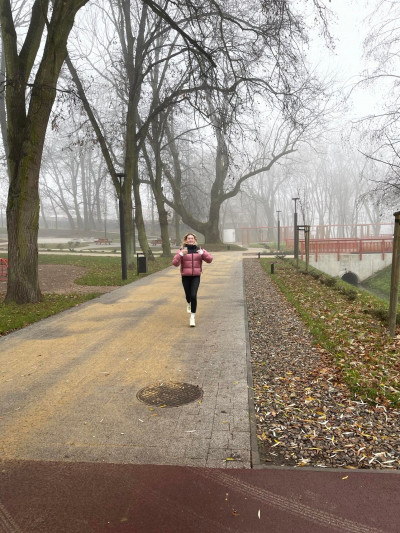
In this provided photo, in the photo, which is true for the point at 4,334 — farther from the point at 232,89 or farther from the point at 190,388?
the point at 232,89

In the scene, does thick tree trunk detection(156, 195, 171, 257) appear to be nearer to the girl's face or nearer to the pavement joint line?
the girl's face

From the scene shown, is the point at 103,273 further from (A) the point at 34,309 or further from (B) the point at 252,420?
(B) the point at 252,420

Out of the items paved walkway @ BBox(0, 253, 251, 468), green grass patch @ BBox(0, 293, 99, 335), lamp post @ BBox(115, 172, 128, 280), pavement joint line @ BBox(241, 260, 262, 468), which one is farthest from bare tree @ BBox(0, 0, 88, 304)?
pavement joint line @ BBox(241, 260, 262, 468)

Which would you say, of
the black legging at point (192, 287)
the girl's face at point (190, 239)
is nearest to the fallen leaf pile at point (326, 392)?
the black legging at point (192, 287)

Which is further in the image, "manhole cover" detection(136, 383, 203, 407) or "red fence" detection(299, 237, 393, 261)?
"red fence" detection(299, 237, 393, 261)

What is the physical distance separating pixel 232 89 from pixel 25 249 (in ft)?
26.3

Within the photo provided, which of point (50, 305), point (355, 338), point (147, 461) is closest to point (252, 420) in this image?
point (147, 461)

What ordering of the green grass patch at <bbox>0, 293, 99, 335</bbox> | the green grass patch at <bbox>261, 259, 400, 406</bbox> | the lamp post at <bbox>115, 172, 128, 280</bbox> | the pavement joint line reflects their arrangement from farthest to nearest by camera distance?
the lamp post at <bbox>115, 172, 128, 280</bbox> → the green grass patch at <bbox>0, 293, 99, 335</bbox> → the green grass patch at <bbox>261, 259, 400, 406</bbox> → the pavement joint line

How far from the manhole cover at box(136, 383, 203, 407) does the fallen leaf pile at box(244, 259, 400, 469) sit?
69cm

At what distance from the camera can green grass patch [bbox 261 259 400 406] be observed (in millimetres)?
4633

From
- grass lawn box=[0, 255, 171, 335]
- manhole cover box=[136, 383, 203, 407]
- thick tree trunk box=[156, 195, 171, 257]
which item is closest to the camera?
manhole cover box=[136, 383, 203, 407]

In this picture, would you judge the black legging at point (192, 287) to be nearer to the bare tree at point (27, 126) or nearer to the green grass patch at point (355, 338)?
the green grass patch at point (355, 338)

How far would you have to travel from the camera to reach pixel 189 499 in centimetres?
269

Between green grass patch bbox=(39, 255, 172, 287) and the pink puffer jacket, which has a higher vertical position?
the pink puffer jacket
